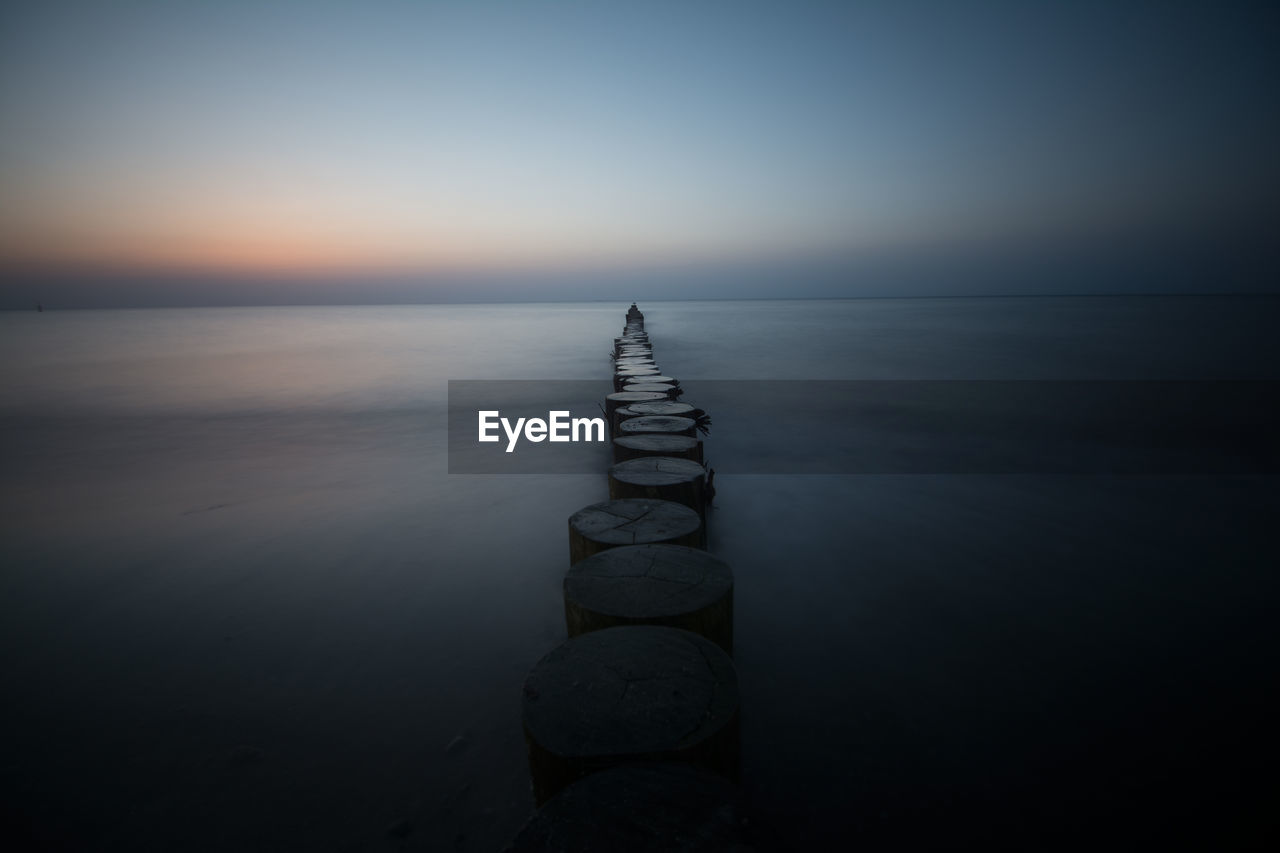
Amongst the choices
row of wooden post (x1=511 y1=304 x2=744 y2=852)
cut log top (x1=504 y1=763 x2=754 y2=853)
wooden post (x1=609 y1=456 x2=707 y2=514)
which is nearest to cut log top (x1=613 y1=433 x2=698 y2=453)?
wooden post (x1=609 y1=456 x2=707 y2=514)

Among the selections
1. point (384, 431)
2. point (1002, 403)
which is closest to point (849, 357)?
point (1002, 403)

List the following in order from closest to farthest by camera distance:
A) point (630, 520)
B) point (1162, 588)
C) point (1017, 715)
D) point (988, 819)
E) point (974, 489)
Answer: point (988, 819) < point (1017, 715) < point (630, 520) < point (1162, 588) < point (974, 489)

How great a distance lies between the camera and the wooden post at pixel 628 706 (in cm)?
177

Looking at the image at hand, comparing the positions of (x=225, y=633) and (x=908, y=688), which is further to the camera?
(x=225, y=633)

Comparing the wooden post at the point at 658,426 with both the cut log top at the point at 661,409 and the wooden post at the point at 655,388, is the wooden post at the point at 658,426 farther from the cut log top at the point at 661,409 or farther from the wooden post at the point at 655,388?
the wooden post at the point at 655,388

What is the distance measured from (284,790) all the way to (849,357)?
77.2 ft

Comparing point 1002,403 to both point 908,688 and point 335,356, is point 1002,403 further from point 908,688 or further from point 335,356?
point 335,356

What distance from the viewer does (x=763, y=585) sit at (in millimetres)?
Answer: 4629

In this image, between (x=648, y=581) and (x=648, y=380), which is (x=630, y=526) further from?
(x=648, y=380)

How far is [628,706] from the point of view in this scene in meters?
1.95

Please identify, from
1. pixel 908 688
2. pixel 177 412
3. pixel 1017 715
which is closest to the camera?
pixel 1017 715

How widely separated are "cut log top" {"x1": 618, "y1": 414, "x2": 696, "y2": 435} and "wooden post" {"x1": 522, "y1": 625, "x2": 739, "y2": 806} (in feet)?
11.5

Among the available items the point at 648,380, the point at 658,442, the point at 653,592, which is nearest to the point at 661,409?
the point at 658,442

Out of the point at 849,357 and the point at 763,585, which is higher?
the point at 849,357
